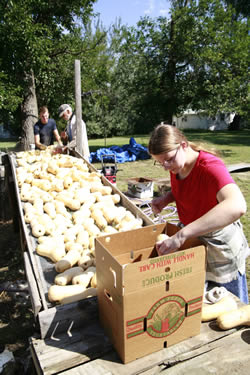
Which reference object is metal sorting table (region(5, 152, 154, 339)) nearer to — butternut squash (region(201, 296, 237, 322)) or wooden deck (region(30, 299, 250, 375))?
wooden deck (region(30, 299, 250, 375))

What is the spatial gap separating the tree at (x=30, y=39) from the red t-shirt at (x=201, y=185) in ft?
27.6

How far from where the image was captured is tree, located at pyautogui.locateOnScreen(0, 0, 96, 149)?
9195 millimetres

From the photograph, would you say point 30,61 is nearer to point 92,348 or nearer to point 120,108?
point 92,348

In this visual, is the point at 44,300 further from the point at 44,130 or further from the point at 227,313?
the point at 44,130

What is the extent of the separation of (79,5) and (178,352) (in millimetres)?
14136

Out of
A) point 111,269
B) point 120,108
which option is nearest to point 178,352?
point 111,269

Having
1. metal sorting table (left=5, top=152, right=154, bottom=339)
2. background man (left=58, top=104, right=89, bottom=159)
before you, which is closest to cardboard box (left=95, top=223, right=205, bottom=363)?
metal sorting table (left=5, top=152, right=154, bottom=339)

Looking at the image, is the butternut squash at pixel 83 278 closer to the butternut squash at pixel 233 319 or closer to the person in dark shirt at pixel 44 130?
the butternut squash at pixel 233 319

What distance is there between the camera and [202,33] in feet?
48.3

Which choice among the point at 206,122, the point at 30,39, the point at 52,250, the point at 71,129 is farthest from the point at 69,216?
the point at 206,122

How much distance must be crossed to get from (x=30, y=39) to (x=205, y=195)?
980cm

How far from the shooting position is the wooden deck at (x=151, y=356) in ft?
4.49

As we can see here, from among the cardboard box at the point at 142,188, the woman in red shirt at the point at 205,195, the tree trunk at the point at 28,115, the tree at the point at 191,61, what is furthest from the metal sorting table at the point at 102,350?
the tree at the point at 191,61

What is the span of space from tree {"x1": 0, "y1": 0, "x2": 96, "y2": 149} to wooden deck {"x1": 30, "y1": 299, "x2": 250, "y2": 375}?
875 centimetres
